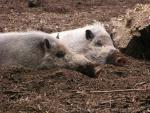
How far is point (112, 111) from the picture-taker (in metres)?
5.33

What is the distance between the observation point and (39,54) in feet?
26.1

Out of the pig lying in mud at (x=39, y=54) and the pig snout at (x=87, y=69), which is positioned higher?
the pig lying in mud at (x=39, y=54)

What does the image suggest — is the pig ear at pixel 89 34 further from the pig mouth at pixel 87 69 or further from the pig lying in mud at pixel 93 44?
the pig mouth at pixel 87 69

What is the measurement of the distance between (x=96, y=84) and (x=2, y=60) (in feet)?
6.07

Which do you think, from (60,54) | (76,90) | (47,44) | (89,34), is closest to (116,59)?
(89,34)

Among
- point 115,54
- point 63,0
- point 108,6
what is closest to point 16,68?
point 115,54

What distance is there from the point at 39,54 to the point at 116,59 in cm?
151

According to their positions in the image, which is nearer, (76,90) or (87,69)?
(76,90)

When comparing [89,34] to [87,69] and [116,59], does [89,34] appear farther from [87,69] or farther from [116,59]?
[87,69]

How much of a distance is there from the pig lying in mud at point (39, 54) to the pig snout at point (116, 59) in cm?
94

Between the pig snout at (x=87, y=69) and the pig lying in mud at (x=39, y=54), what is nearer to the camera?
the pig snout at (x=87, y=69)

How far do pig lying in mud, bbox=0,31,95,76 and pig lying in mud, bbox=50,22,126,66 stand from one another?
1013 mm

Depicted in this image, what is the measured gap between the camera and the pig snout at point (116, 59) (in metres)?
8.69

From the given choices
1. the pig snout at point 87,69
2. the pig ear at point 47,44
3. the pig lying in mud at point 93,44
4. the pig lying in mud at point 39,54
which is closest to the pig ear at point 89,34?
the pig lying in mud at point 93,44
